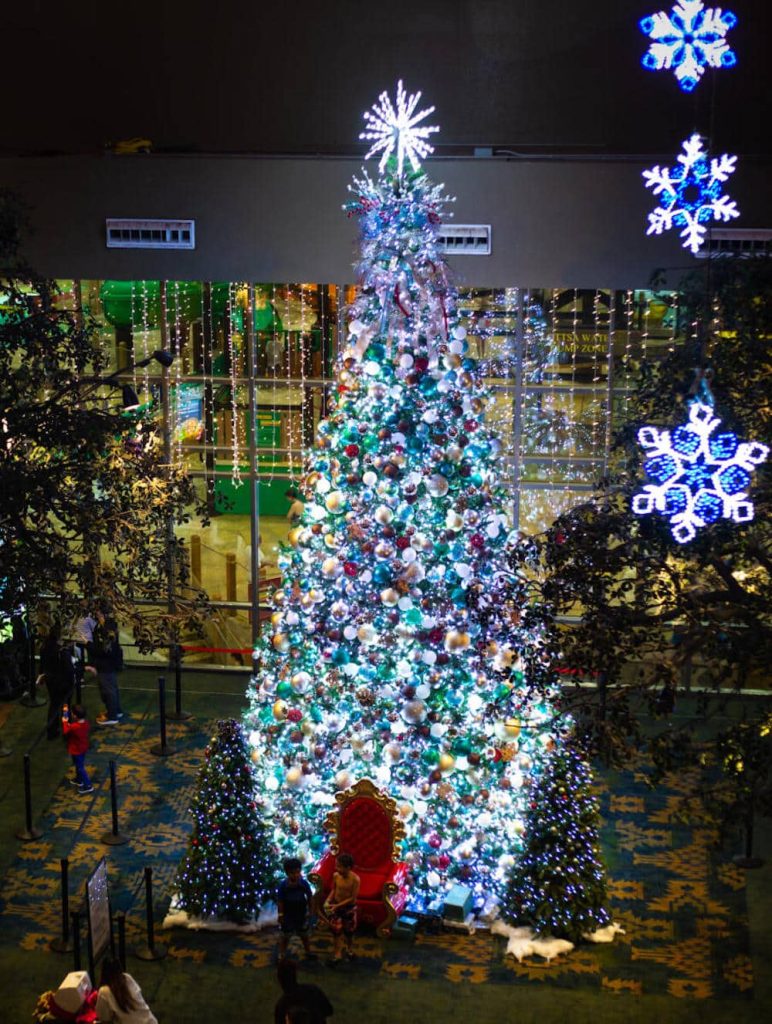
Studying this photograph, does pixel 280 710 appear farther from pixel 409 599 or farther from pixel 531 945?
pixel 531 945

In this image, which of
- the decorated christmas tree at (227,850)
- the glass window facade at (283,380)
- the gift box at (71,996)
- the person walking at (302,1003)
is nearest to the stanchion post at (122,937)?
the decorated christmas tree at (227,850)

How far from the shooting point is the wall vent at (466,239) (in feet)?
59.0

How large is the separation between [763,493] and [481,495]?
93.9 inches

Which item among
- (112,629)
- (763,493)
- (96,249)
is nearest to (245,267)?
(96,249)

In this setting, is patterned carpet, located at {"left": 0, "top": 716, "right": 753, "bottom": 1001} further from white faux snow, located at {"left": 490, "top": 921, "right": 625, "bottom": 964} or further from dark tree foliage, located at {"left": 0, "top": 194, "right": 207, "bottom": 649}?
dark tree foliage, located at {"left": 0, "top": 194, "right": 207, "bottom": 649}

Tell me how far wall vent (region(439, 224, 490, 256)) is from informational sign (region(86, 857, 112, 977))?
828 cm

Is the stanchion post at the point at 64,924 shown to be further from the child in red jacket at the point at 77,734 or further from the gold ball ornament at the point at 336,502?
the gold ball ornament at the point at 336,502

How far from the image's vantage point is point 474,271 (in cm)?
1814

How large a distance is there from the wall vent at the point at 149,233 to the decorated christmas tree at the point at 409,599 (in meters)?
5.37

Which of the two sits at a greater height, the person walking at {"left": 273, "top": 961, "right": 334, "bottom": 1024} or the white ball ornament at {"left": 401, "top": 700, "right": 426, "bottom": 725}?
the white ball ornament at {"left": 401, "top": 700, "right": 426, "bottom": 725}

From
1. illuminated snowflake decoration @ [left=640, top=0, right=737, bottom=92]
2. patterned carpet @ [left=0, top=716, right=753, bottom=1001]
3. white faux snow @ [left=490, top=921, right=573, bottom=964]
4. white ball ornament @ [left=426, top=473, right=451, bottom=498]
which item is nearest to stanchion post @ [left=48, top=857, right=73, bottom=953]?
patterned carpet @ [left=0, top=716, right=753, bottom=1001]

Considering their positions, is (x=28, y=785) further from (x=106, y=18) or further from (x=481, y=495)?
(x=106, y=18)

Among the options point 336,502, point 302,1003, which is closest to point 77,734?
point 336,502

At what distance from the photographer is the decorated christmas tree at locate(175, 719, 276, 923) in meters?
13.9
